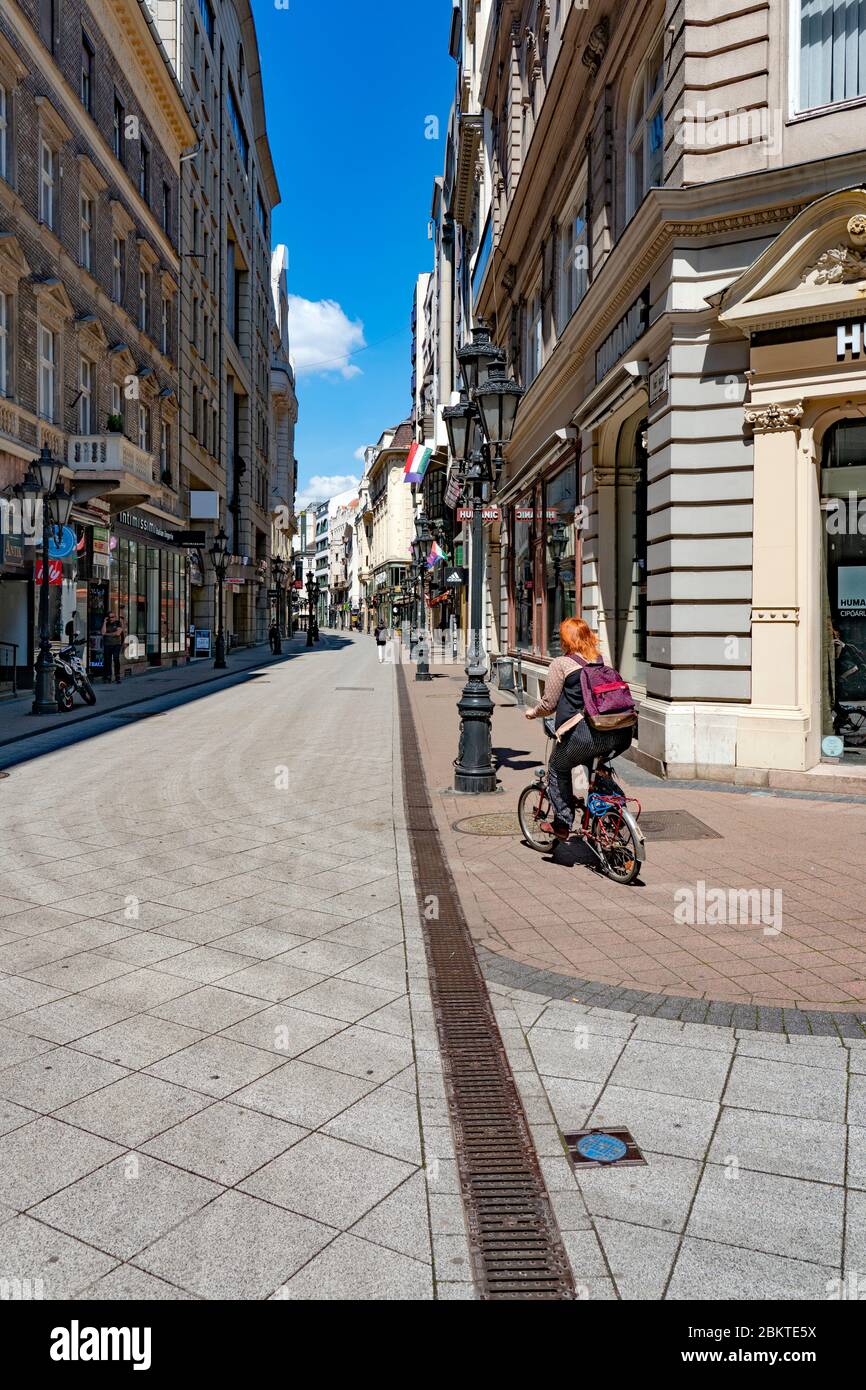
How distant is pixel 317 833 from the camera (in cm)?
874

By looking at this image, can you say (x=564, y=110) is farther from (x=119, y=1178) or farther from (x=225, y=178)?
(x=225, y=178)

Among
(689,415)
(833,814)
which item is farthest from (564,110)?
(833,814)

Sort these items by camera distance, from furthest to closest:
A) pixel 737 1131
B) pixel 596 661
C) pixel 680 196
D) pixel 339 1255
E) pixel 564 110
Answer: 1. pixel 564 110
2. pixel 680 196
3. pixel 596 661
4. pixel 737 1131
5. pixel 339 1255

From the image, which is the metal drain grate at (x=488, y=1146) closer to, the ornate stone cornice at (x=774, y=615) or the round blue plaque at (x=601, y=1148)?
the round blue plaque at (x=601, y=1148)

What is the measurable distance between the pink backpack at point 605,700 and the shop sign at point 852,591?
5.03 metres

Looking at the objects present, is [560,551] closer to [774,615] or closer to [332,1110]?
[774,615]

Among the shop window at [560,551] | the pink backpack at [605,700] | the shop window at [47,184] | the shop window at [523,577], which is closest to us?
the pink backpack at [605,700]

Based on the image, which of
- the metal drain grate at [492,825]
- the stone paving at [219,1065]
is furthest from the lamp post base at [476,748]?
the stone paving at [219,1065]

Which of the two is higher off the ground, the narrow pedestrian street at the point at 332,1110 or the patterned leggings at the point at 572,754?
the patterned leggings at the point at 572,754

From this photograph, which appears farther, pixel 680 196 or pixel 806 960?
pixel 680 196

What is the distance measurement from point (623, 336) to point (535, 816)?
25.8ft

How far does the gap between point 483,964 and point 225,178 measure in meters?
50.7

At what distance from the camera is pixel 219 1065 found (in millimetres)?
4191

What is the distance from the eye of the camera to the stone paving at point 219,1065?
2.92m
